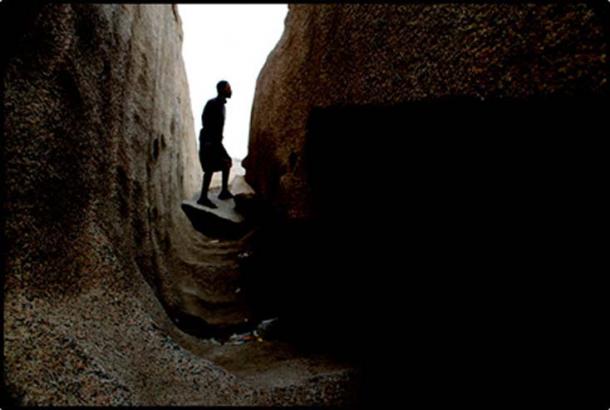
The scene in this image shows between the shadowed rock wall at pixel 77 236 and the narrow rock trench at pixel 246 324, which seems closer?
the shadowed rock wall at pixel 77 236

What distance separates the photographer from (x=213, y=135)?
566cm

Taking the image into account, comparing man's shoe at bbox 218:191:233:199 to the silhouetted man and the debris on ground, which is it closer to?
the silhouetted man

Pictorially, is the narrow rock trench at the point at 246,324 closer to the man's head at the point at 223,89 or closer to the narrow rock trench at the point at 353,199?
the narrow rock trench at the point at 353,199

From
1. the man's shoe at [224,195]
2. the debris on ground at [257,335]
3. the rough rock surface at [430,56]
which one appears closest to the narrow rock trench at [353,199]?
the rough rock surface at [430,56]

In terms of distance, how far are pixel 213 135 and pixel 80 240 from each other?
13.9ft

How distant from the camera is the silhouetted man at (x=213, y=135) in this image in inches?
217

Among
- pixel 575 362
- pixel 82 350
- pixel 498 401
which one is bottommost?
pixel 498 401

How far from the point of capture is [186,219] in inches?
218

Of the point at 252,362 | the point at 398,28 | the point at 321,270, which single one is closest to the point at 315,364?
the point at 252,362

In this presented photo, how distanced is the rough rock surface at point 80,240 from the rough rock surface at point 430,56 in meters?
1.19

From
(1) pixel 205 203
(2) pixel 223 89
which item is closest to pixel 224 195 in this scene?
(1) pixel 205 203

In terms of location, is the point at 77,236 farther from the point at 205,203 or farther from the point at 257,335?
the point at 205,203

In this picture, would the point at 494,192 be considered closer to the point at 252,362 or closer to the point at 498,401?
the point at 498,401

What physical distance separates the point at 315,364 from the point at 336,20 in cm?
204
